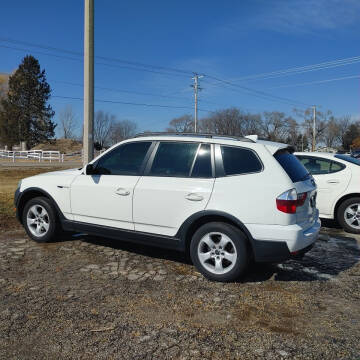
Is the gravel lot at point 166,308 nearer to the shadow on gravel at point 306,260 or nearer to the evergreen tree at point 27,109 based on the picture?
the shadow on gravel at point 306,260

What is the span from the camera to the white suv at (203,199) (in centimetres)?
389

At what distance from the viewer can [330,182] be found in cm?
698

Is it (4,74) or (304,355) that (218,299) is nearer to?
(304,355)

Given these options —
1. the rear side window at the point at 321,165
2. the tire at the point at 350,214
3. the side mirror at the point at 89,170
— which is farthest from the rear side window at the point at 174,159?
the tire at the point at 350,214

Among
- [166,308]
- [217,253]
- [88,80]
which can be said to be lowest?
[166,308]

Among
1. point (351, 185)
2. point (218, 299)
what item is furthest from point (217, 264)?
point (351, 185)

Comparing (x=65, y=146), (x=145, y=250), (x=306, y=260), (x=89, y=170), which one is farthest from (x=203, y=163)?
(x=65, y=146)

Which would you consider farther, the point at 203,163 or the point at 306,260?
the point at 306,260

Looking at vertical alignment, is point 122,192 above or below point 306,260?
above

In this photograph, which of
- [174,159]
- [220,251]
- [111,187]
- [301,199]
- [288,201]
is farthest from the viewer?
[111,187]

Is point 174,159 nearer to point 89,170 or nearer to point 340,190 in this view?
point 89,170

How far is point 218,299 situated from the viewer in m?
3.72

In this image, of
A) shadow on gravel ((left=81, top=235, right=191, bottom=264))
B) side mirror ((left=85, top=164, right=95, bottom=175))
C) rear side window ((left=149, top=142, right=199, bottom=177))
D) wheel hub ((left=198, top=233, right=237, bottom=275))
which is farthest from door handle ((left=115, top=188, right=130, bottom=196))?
wheel hub ((left=198, top=233, right=237, bottom=275))

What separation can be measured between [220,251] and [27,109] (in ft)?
198
